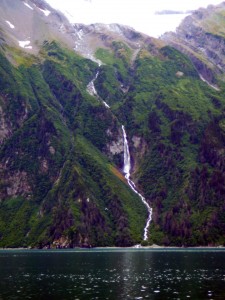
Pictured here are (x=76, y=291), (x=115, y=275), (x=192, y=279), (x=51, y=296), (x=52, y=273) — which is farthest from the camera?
(x=52, y=273)

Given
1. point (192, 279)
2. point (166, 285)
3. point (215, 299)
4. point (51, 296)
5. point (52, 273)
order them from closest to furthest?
point (215, 299)
point (51, 296)
point (166, 285)
point (192, 279)
point (52, 273)

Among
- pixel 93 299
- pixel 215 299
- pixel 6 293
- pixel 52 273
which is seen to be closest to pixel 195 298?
pixel 215 299

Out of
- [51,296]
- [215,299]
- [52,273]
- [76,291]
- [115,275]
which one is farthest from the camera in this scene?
[52,273]

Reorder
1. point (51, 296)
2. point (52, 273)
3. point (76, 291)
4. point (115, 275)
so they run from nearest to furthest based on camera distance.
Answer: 1. point (51, 296)
2. point (76, 291)
3. point (115, 275)
4. point (52, 273)

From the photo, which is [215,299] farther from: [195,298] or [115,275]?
[115,275]

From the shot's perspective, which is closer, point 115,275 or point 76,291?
point 76,291

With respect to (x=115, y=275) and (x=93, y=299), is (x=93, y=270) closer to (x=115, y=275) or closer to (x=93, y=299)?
(x=115, y=275)

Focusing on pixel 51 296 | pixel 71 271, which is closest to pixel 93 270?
pixel 71 271

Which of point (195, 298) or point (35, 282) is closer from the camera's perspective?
point (195, 298)

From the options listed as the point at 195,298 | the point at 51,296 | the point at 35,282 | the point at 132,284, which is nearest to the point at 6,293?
the point at 51,296
